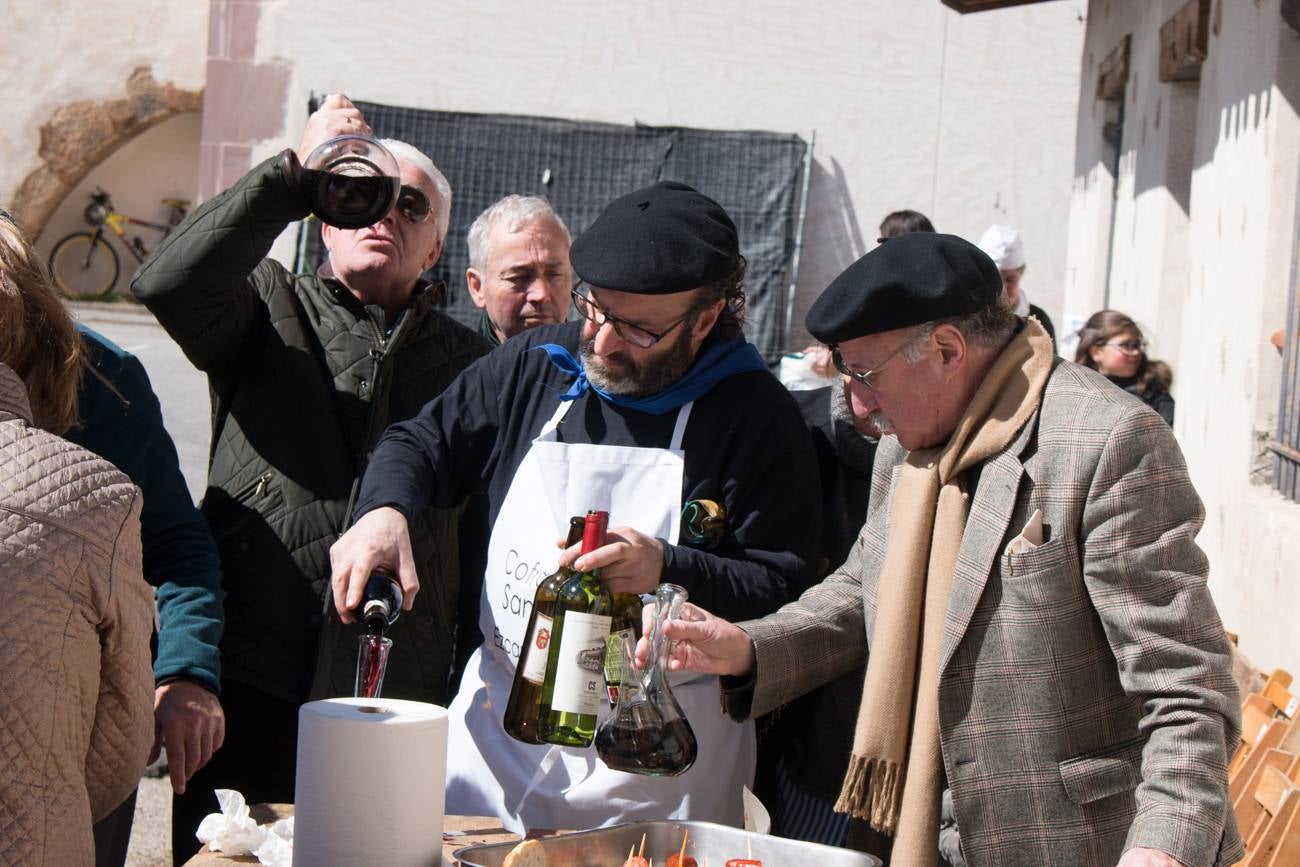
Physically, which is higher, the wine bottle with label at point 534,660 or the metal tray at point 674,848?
the wine bottle with label at point 534,660

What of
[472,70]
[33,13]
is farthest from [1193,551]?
[33,13]

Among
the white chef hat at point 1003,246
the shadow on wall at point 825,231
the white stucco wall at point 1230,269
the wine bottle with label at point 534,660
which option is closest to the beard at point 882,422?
the wine bottle with label at point 534,660

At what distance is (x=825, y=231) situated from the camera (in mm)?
8820

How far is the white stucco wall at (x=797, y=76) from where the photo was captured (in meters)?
8.55

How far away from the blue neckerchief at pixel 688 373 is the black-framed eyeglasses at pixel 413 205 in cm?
65

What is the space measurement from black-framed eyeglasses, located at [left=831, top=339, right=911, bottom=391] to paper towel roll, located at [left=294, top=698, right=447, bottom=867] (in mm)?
816

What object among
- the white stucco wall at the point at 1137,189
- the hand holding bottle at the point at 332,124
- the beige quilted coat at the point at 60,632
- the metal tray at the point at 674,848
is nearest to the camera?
the beige quilted coat at the point at 60,632

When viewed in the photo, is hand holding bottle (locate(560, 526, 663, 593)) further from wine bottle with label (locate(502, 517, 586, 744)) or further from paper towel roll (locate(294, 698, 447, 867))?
paper towel roll (locate(294, 698, 447, 867))

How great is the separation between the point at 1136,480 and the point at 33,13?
1168cm

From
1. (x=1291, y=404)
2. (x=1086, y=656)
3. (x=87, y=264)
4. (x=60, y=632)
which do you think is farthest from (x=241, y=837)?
(x=87, y=264)

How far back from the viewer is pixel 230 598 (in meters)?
2.71

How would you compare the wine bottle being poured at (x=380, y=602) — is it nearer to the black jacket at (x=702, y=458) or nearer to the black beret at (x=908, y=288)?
the black jacket at (x=702, y=458)

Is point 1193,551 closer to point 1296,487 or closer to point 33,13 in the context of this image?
point 1296,487

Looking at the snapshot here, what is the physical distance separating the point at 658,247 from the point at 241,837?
108 cm
